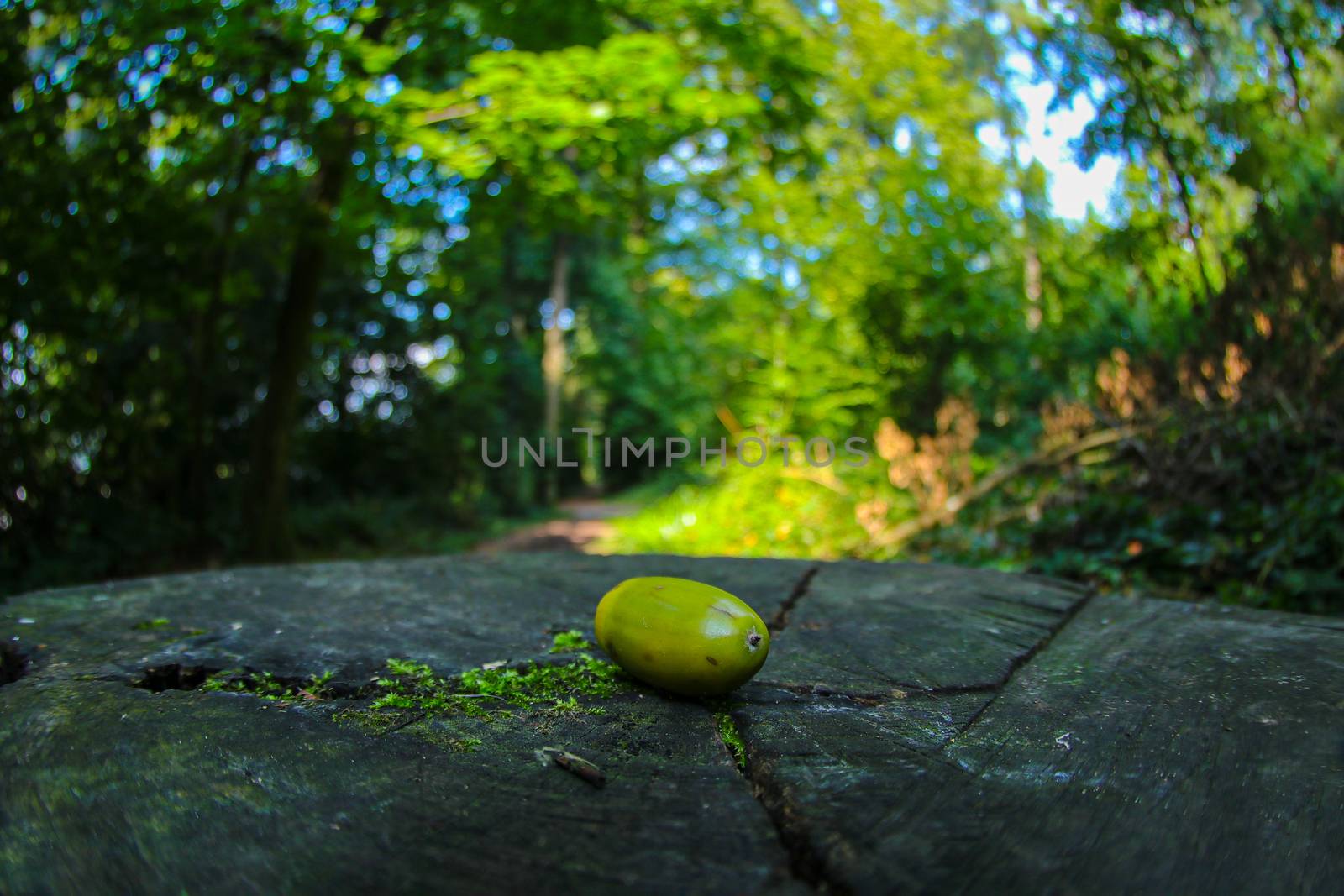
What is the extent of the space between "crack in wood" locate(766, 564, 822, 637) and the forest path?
562 cm

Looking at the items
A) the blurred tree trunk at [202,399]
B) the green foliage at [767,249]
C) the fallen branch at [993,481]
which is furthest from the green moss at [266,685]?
the blurred tree trunk at [202,399]

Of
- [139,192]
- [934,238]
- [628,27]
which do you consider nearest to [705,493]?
[934,238]

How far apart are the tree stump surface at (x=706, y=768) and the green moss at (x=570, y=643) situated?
0.03 metres

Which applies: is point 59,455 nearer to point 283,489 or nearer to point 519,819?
point 283,489

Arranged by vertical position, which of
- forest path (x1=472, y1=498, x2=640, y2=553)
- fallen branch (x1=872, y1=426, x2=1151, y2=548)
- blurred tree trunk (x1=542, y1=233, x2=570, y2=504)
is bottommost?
forest path (x1=472, y1=498, x2=640, y2=553)

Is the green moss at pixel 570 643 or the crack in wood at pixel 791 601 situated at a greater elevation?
the green moss at pixel 570 643

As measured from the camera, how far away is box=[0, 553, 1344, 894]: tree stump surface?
1.90ft

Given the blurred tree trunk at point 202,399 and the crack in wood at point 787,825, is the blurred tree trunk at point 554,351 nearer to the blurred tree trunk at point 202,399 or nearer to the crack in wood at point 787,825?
the blurred tree trunk at point 202,399

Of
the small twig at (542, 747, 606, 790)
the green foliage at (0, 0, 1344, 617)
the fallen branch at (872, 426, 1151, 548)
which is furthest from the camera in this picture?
the fallen branch at (872, 426, 1151, 548)

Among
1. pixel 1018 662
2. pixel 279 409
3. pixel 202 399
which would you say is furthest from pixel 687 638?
pixel 202 399

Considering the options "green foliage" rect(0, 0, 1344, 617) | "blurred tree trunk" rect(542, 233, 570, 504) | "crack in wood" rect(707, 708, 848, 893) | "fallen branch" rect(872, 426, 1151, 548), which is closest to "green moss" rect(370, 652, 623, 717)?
"green foliage" rect(0, 0, 1344, 617)

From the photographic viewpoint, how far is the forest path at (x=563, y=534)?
927 cm

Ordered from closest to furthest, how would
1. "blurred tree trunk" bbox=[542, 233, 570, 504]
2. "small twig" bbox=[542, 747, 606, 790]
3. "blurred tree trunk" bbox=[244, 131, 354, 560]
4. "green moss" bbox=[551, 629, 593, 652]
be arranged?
1. "small twig" bbox=[542, 747, 606, 790]
2. "green moss" bbox=[551, 629, 593, 652]
3. "blurred tree trunk" bbox=[244, 131, 354, 560]
4. "blurred tree trunk" bbox=[542, 233, 570, 504]

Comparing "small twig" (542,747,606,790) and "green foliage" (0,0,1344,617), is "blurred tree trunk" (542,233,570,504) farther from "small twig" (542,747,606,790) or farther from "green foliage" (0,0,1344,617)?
"small twig" (542,747,606,790)
